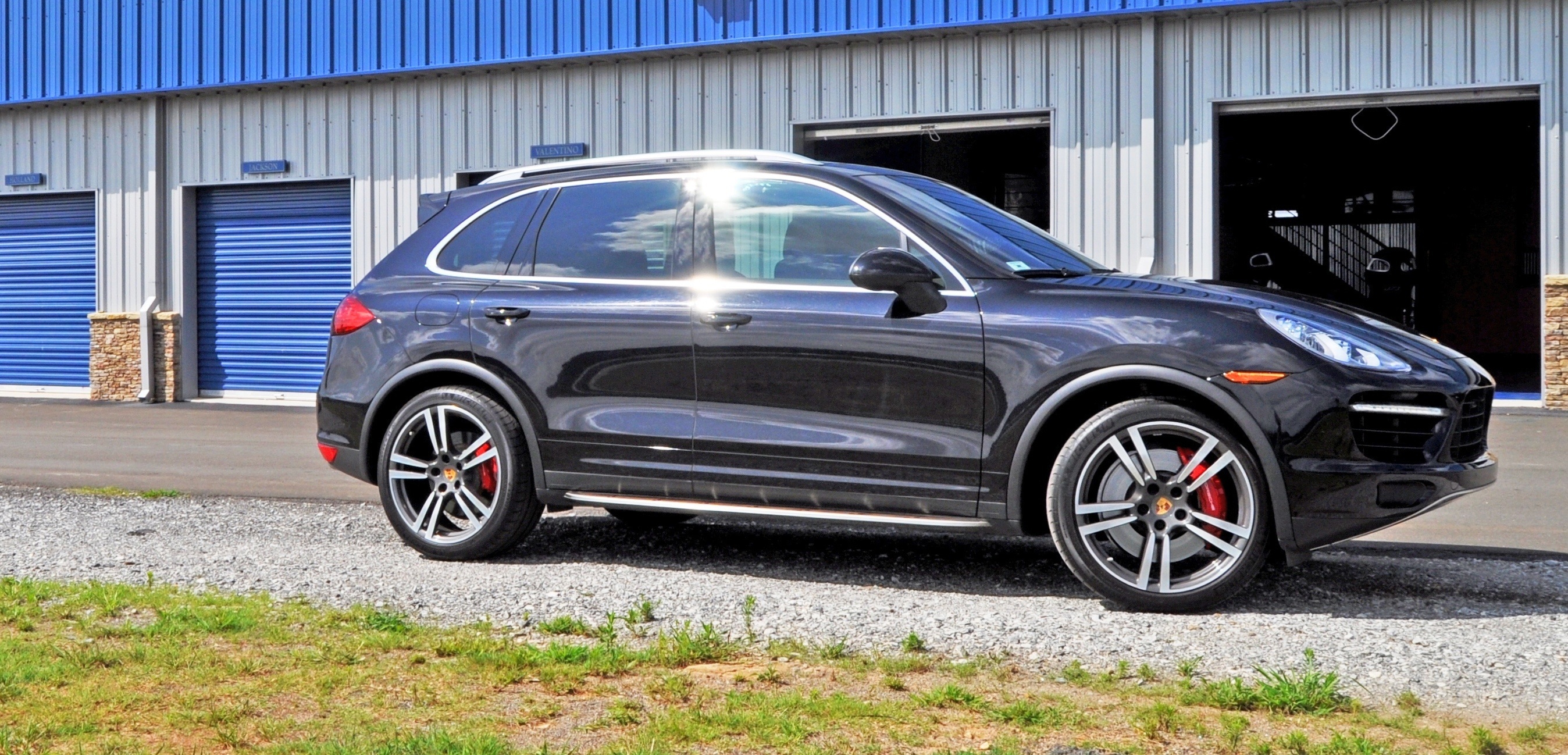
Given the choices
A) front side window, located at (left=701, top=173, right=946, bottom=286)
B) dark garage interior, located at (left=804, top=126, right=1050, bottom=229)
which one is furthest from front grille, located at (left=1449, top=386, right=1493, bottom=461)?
dark garage interior, located at (left=804, top=126, right=1050, bottom=229)

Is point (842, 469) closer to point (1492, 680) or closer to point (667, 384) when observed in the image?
point (667, 384)

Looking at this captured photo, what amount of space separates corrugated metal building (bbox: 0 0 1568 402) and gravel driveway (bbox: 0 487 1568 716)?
1040 cm

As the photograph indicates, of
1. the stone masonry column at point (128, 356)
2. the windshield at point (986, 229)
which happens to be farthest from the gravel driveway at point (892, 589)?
the stone masonry column at point (128, 356)

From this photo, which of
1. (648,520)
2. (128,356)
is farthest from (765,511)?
(128,356)

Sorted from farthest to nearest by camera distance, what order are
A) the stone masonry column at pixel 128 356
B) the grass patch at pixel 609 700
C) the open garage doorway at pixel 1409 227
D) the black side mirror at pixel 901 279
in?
the open garage doorway at pixel 1409 227, the stone masonry column at pixel 128 356, the black side mirror at pixel 901 279, the grass patch at pixel 609 700

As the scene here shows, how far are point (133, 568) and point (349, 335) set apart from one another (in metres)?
1.32

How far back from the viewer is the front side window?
5.95 meters

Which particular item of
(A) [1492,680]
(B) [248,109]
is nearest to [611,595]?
(A) [1492,680]

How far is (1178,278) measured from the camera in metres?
5.89

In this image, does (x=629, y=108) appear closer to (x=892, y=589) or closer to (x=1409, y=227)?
(x=892, y=589)

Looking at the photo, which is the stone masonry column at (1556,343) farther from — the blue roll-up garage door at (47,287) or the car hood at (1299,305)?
the blue roll-up garage door at (47,287)

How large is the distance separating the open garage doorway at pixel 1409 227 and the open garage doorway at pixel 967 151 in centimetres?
549

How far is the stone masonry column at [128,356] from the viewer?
2178cm

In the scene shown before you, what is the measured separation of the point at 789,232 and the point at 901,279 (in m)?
0.75
